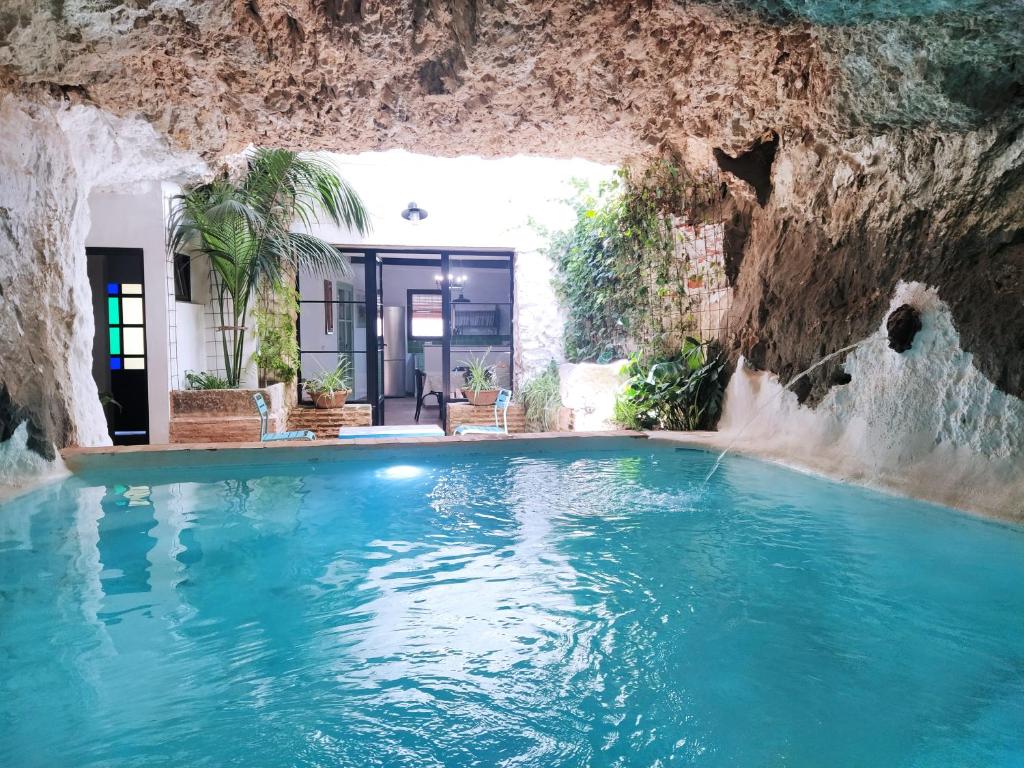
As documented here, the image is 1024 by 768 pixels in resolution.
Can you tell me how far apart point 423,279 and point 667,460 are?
363 inches

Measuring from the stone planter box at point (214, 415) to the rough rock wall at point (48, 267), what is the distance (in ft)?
5.04

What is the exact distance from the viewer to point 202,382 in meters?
7.22

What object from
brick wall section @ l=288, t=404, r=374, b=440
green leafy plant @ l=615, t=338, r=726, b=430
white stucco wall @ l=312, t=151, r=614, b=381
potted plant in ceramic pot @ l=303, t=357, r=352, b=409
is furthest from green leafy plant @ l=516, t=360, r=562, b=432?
potted plant in ceramic pot @ l=303, t=357, r=352, b=409

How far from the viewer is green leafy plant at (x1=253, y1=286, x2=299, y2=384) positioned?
7.84 metres

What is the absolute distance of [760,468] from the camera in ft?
14.7

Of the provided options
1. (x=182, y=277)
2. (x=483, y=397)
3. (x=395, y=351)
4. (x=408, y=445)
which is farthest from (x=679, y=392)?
(x=395, y=351)

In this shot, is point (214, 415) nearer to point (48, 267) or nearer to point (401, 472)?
point (48, 267)

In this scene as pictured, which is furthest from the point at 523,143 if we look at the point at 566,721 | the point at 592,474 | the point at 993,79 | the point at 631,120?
the point at 566,721

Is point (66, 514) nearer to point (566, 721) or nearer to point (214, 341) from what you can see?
point (566, 721)

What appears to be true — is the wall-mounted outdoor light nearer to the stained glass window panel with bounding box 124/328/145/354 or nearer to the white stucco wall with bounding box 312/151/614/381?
the white stucco wall with bounding box 312/151/614/381

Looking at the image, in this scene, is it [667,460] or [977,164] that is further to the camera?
[667,460]

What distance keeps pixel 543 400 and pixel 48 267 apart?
559cm

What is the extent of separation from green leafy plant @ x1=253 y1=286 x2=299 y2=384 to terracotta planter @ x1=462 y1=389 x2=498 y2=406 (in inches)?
91.1

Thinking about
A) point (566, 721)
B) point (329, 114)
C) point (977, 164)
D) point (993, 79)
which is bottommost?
point (566, 721)
